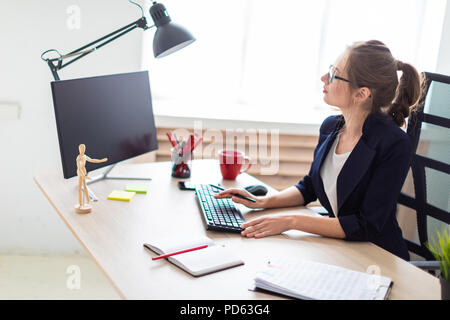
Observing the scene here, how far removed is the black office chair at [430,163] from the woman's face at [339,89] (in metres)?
0.32

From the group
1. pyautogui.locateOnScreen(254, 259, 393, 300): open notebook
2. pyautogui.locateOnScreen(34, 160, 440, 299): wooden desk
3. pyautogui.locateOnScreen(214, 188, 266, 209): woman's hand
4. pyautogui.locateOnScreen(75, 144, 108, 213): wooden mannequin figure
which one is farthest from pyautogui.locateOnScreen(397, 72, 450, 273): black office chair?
→ pyautogui.locateOnScreen(75, 144, 108, 213): wooden mannequin figure

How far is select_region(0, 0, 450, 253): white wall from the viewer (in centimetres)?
257

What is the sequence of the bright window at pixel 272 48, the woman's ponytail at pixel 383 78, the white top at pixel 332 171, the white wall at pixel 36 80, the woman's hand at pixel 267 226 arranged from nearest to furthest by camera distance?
the woman's hand at pixel 267 226, the woman's ponytail at pixel 383 78, the white top at pixel 332 171, the white wall at pixel 36 80, the bright window at pixel 272 48

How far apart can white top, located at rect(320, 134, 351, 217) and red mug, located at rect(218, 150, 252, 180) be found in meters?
0.37

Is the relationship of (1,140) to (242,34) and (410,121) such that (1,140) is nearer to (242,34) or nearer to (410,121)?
(242,34)

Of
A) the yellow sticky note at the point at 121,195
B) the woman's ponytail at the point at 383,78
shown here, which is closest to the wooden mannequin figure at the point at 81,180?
the yellow sticky note at the point at 121,195

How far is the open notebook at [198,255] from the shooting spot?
116 cm

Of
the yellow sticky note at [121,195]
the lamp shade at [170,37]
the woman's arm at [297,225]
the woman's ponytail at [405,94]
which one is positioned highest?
the lamp shade at [170,37]

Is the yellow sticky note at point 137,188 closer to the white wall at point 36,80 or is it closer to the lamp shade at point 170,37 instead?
the lamp shade at point 170,37

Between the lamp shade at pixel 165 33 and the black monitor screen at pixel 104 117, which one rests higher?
the lamp shade at pixel 165 33

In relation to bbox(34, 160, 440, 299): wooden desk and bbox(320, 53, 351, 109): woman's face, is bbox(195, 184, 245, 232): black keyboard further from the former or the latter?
bbox(320, 53, 351, 109): woman's face

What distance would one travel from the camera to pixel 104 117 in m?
1.76
